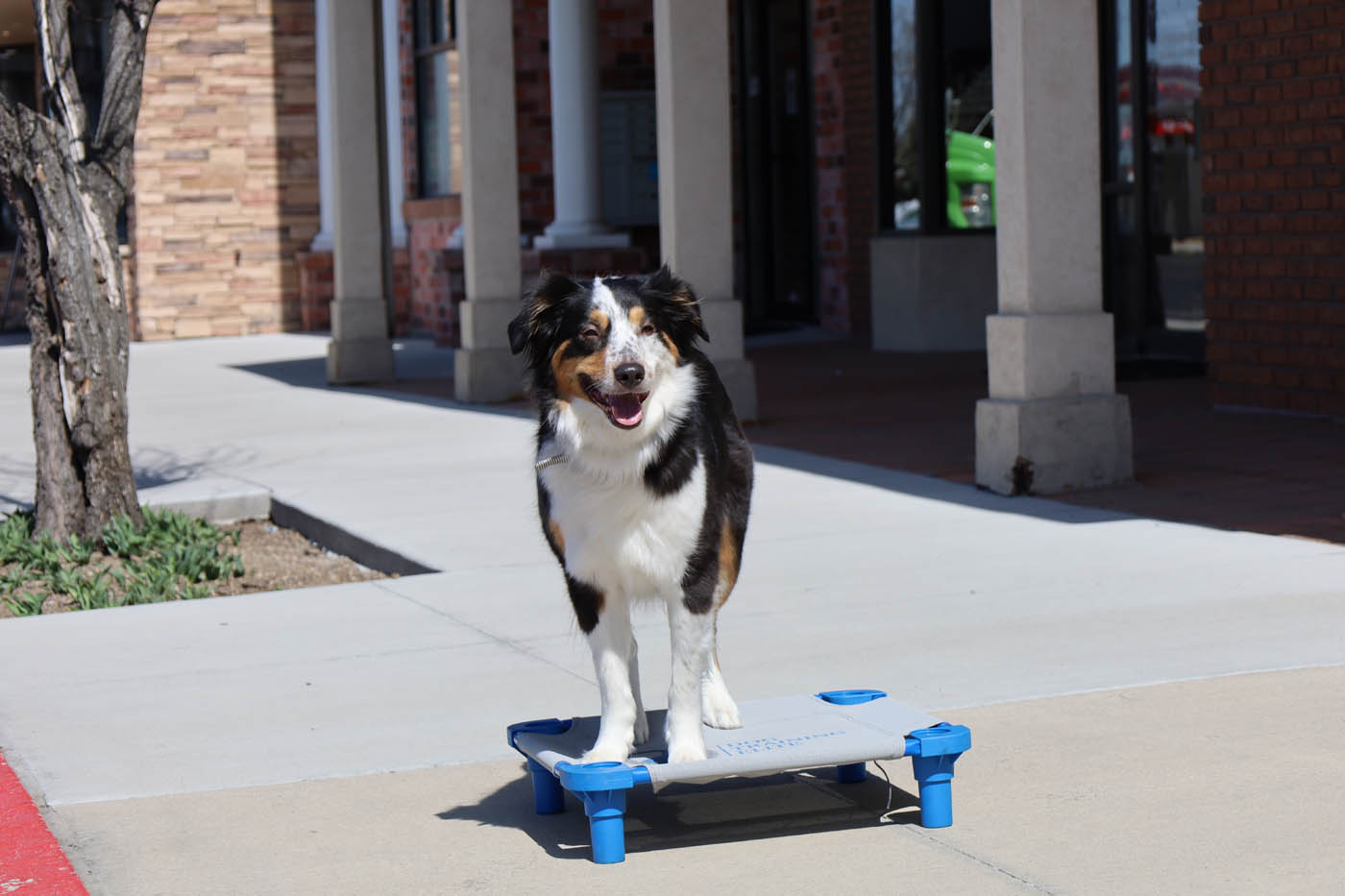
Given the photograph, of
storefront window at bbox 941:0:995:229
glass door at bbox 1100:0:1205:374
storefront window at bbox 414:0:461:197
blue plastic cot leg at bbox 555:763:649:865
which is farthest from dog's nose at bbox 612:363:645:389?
storefront window at bbox 414:0:461:197

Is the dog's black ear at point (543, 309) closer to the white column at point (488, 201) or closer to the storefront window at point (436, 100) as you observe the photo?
the white column at point (488, 201)

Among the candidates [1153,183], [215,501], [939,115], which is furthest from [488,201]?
[215,501]

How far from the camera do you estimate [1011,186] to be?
898 cm

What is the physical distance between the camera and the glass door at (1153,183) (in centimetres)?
1366

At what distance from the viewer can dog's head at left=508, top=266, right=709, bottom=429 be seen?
402 cm

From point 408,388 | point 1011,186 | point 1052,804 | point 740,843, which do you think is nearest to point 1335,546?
point 1011,186

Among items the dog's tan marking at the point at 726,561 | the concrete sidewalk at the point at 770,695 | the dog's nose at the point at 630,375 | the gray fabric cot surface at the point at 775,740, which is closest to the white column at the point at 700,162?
the concrete sidewalk at the point at 770,695

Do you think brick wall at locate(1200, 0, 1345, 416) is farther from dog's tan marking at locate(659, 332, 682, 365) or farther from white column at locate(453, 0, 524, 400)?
dog's tan marking at locate(659, 332, 682, 365)

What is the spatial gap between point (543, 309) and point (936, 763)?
134 centimetres

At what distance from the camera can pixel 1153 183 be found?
550 inches

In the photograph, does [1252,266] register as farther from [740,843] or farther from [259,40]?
[259,40]

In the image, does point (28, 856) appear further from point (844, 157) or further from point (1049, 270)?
point (844, 157)

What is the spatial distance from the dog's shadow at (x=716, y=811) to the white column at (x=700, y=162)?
7176 millimetres

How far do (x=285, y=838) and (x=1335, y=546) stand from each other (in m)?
4.60
